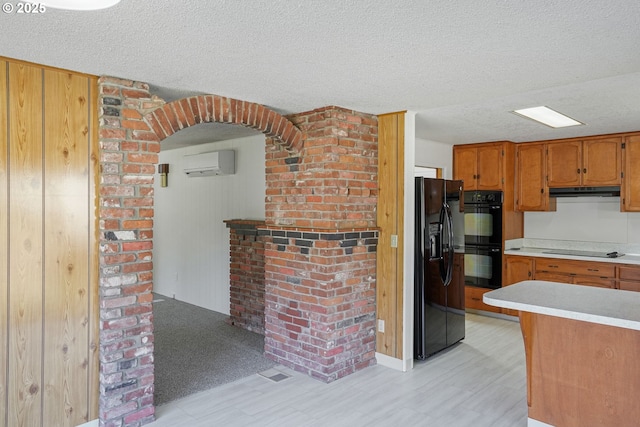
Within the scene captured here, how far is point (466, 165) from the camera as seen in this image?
225 inches

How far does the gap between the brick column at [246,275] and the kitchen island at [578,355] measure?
110 inches

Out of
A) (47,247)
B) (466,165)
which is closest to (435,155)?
(466,165)

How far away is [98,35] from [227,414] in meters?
2.48

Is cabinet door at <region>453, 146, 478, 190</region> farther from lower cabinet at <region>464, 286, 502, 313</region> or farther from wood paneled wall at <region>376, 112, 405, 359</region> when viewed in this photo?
wood paneled wall at <region>376, 112, 405, 359</region>

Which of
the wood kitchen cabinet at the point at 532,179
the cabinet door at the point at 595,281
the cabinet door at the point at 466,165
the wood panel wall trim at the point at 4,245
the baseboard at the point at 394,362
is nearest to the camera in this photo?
the wood panel wall trim at the point at 4,245

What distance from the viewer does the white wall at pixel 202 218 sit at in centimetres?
529

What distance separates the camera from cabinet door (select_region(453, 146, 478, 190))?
18.6 feet

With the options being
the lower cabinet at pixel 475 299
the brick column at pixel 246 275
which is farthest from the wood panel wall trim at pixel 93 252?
the lower cabinet at pixel 475 299

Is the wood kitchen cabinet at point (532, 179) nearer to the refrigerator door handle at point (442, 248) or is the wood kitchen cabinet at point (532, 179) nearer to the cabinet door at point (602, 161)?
the cabinet door at point (602, 161)

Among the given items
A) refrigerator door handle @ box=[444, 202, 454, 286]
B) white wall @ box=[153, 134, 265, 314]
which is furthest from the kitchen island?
white wall @ box=[153, 134, 265, 314]

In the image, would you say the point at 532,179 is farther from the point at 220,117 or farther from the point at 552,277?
the point at 220,117

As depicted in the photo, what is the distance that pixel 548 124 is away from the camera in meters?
4.36

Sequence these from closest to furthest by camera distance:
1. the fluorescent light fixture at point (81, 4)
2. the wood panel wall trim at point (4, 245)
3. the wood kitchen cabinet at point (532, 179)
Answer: the fluorescent light fixture at point (81, 4) → the wood panel wall trim at point (4, 245) → the wood kitchen cabinet at point (532, 179)

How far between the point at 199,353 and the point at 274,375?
0.94m
